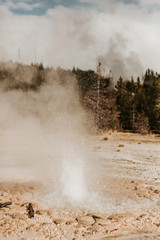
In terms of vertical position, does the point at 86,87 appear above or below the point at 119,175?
above

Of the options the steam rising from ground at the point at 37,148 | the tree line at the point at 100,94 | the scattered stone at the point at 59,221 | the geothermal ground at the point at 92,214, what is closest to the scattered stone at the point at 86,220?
the geothermal ground at the point at 92,214

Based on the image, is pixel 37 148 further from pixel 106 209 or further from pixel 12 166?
pixel 106 209

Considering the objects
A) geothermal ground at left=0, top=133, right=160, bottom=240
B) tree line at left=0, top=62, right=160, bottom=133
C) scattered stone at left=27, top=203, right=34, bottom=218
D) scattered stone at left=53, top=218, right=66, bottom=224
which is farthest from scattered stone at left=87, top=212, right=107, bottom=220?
tree line at left=0, top=62, right=160, bottom=133

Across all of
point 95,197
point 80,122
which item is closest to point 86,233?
point 95,197

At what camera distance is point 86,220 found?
2875mm

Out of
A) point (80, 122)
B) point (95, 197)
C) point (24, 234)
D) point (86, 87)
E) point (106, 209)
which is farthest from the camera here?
point (86, 87)

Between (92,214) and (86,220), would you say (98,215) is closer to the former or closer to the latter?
(92,214)

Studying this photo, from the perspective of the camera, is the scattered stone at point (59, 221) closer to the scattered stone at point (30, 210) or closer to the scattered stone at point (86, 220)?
the scattered stone at point (86, 220)

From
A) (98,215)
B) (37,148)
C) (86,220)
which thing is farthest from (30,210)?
(37,148)

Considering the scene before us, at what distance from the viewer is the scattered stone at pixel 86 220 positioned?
9.23ft

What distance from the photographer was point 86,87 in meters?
18.8

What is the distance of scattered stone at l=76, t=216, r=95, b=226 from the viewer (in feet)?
9.23

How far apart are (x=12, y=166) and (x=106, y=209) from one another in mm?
3636

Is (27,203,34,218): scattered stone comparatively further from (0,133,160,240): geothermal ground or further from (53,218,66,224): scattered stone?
(53,218,66,224): scattered stone
